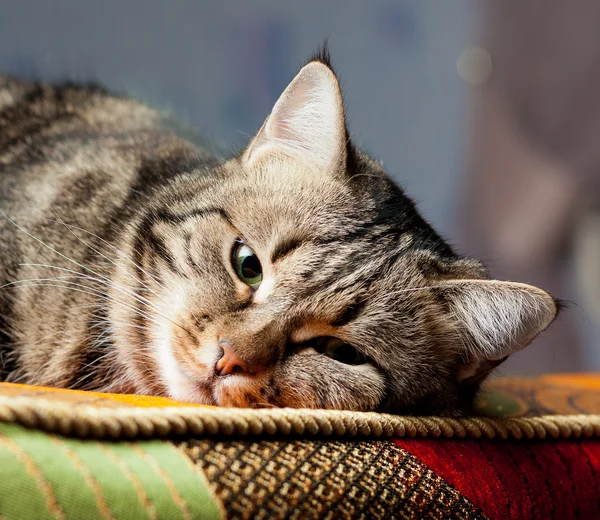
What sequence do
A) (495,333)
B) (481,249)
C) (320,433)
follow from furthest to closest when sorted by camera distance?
(481,249) → (495,333) → (320,433)

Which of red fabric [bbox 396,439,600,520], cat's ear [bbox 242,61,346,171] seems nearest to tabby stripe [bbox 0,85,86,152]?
cat's ear [bbox 242,61,346,171]

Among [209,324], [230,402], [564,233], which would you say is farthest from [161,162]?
[564,233]

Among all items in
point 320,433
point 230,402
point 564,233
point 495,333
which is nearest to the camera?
point 320,433

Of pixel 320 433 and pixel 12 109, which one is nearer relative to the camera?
pixel 320 433

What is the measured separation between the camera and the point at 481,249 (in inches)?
119

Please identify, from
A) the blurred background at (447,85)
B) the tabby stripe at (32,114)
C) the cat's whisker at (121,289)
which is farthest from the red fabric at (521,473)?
the blurred background at (447,85)

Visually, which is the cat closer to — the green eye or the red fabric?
the green eye

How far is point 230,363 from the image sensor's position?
82cm

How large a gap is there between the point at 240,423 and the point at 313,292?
29 centimetres

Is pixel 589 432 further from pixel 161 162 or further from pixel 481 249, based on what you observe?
pixel 481 249

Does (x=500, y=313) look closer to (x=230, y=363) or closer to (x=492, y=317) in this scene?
(x=492, y=317)

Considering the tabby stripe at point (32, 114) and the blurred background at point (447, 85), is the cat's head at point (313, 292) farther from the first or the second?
the blurred background at point (447, 85)

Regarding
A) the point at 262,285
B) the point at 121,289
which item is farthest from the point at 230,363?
the point at 121,289

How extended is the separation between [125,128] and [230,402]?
2.78 ft
